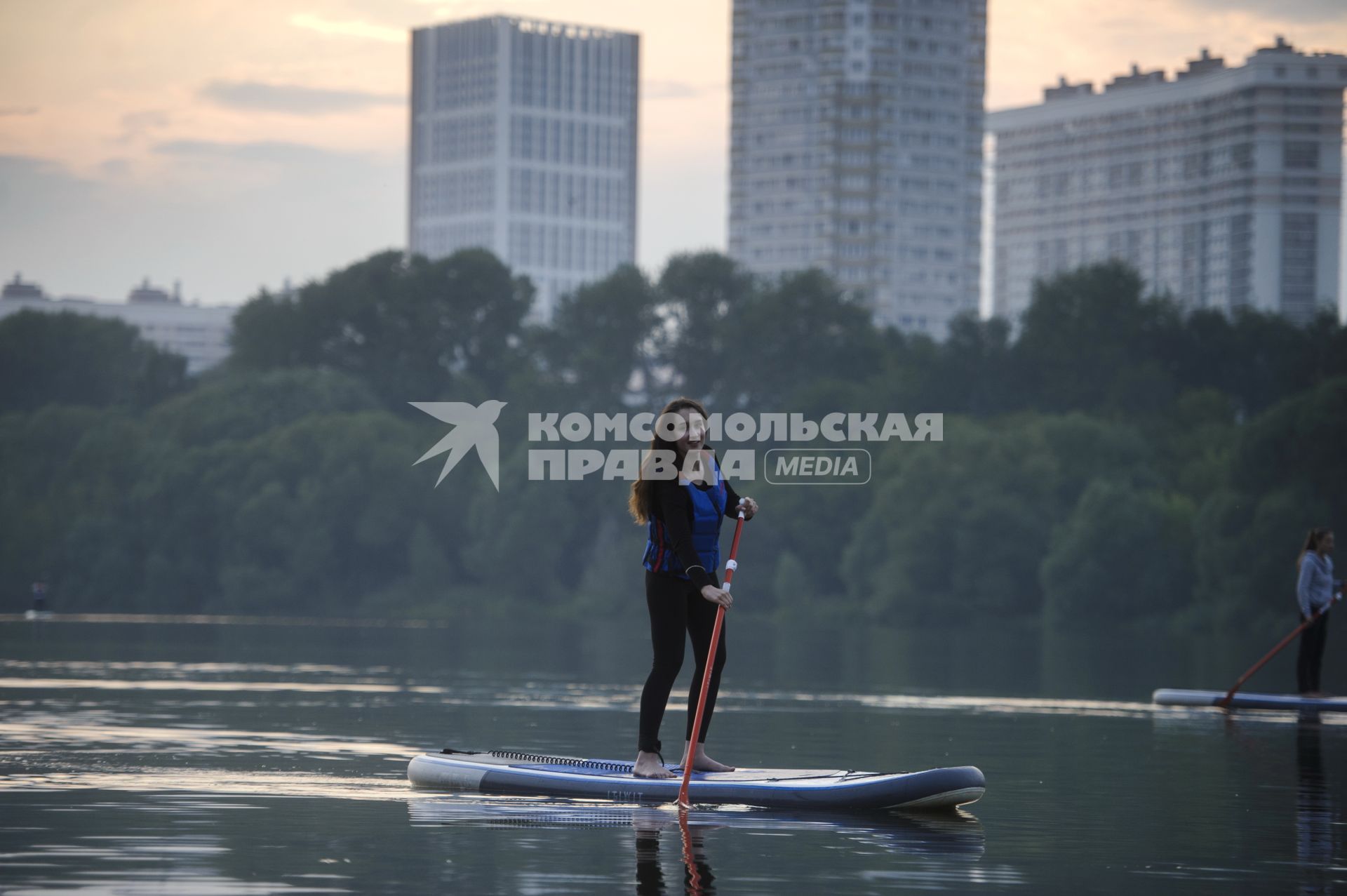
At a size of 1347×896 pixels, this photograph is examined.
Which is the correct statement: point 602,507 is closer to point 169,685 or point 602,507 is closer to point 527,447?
point 527,447

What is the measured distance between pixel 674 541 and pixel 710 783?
1282 mm

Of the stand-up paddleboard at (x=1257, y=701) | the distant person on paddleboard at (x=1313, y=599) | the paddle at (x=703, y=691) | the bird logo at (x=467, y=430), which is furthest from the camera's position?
the bird logo at (x=467, y=430)

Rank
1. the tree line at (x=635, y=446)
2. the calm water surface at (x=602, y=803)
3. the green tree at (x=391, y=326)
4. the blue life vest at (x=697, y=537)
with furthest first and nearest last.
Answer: the green tree at (x=391, y=326), the tree line at (x=635, y=446), the blue life vest at (x=697, y=537), the calm water surface at (x=602, y=803)

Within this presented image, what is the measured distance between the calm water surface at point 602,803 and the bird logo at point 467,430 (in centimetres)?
5349

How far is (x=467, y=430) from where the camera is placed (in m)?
84.8

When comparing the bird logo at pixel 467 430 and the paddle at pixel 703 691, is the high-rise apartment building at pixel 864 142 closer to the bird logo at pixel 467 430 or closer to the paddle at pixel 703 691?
the bird logo at pixel 467 430

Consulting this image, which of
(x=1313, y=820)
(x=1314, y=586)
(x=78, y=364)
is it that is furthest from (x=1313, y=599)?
→ (x=78, y=364)

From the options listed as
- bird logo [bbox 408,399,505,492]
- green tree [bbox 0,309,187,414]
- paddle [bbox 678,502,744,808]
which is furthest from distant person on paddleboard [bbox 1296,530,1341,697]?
green tree [bbox 0,309,187,414]

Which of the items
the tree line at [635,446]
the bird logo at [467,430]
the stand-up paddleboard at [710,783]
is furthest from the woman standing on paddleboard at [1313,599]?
the bird logo at [467,430]

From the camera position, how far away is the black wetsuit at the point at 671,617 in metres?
11.3

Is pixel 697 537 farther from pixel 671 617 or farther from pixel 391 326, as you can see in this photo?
pixel 391 326

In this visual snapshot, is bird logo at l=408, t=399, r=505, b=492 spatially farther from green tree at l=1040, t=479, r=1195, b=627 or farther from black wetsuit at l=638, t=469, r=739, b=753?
black wetsuit at l=638, t=469, r=739, b=753

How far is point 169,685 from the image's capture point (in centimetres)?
2200

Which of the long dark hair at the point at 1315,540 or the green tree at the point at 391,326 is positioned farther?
the green tree at the point at 391,326
